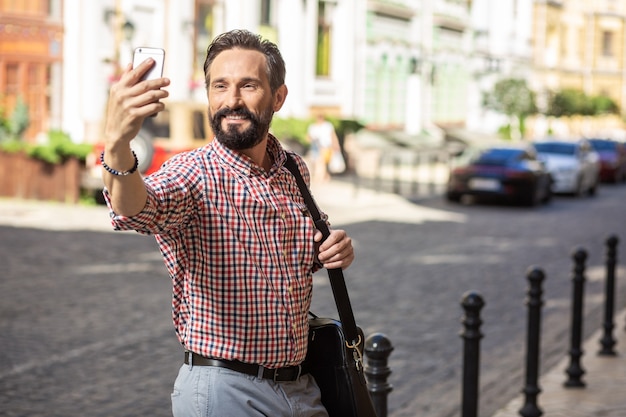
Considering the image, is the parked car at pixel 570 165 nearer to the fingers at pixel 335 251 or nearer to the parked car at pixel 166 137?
the parked car at pixel 166 137

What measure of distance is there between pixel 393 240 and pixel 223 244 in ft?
44.7

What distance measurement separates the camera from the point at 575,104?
55.8 metres

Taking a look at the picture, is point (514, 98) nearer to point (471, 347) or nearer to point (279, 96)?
point (471, 347)

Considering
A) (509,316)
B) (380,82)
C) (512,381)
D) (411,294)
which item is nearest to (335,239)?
(512,381)

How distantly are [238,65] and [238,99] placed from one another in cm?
10

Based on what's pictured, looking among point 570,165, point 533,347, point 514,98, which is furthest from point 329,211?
point 514,98

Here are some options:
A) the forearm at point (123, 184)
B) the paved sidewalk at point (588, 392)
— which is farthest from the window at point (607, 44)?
the forearm at point (123, 184)

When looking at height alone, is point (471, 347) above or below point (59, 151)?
below

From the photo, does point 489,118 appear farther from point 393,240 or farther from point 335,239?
point 335,239

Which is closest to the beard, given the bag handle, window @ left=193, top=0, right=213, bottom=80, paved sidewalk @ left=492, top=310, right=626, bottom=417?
the bag handle

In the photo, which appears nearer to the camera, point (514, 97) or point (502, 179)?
point (502, 179)

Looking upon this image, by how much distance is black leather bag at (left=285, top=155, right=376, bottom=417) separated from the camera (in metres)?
3.62

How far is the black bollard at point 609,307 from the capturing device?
29.9 feet

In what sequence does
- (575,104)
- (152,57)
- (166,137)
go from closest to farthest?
(152,57), (166,137), (575,104)
